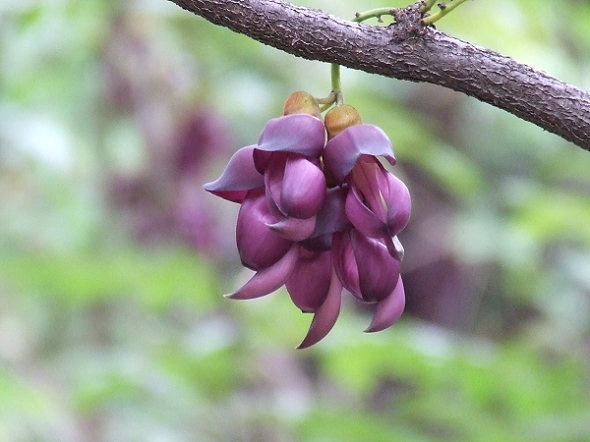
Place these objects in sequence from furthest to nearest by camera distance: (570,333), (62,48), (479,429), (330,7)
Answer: (570,333) → (330,7) → (62,48) → (479,429)

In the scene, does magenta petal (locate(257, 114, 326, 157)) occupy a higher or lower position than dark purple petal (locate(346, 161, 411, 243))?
higher

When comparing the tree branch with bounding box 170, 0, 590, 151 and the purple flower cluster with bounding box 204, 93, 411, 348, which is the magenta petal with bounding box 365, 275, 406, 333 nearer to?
the purple flower cluster with bounding box 204, 93, 411, 348

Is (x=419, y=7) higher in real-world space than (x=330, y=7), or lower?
higher

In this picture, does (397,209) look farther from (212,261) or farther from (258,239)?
(212,261)

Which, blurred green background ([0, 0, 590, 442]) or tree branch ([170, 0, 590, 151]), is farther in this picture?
blurred green background ([0, 0, 590, 442])

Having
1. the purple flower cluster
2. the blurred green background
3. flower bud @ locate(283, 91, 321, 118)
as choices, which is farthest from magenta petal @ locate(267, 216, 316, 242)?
A: the blurred green background

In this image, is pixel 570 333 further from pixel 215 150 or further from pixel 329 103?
pixel 329 103

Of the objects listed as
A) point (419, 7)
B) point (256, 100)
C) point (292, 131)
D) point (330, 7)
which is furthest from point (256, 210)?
point (330, 7)

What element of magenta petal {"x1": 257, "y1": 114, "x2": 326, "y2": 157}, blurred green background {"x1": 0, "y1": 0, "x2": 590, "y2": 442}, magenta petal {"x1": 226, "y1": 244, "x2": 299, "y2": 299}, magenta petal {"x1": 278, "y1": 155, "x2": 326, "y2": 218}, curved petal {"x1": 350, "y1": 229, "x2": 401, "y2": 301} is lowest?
blurred green background {"x1": 0, "y1": 0, "x2": 590, "y2": 442}
